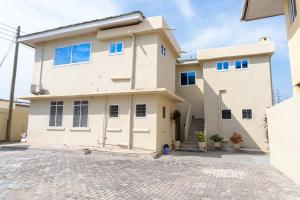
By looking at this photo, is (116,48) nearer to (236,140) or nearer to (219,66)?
(219,66)

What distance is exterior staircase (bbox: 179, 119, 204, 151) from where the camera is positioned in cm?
1495

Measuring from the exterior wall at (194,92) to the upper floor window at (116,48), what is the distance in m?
7.74

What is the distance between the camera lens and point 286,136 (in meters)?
7.55

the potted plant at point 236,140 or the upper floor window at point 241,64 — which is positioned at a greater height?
the upper floor window at point 241,64

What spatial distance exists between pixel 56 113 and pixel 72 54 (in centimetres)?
415

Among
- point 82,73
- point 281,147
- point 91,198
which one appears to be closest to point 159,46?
point 82,73

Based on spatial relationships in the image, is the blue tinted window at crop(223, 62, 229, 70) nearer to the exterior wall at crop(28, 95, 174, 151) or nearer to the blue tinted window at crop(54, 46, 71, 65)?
the exterior wall at crop(28, 95, 174, 151)

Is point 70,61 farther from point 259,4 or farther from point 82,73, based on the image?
point 259,4

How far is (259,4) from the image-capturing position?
362 inches

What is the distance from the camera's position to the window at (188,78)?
1966 centimetres

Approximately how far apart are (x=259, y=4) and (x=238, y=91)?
8341 millimetres

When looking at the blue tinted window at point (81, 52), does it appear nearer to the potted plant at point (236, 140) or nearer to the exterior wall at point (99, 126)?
the exterior wall at point (99, 126)

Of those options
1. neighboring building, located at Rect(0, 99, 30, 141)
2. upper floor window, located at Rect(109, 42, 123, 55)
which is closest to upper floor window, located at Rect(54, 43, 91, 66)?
upper floor window, located at Rect(109, 42, 123, 55)

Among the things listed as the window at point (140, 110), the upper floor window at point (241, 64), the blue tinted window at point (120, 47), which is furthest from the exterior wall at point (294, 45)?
the blue tinted window at point (120, 47)
